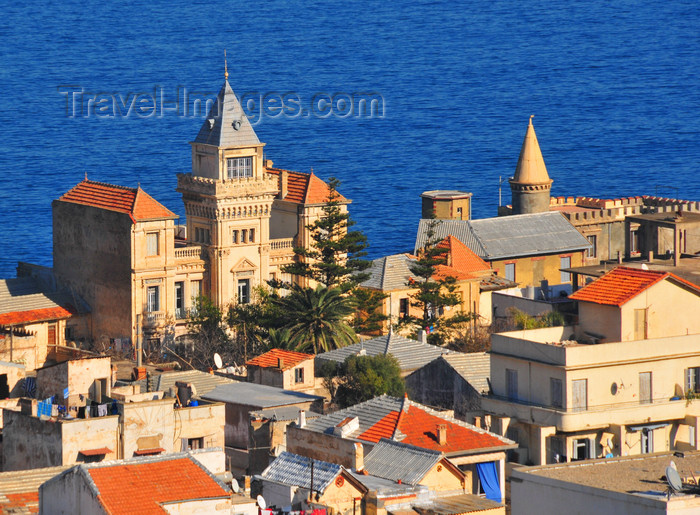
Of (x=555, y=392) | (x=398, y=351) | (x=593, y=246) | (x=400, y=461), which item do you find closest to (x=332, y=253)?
(x=398, y=351)

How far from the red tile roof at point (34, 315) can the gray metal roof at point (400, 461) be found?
4424 cm

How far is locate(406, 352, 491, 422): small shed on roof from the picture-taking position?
7619cm

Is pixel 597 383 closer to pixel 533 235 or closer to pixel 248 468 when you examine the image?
pixel 248 468

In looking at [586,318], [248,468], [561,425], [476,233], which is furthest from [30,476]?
[476,233]

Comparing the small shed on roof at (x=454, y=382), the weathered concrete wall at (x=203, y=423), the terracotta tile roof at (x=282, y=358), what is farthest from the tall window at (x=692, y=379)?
the weathered concrete wall at (x=203, y=423)

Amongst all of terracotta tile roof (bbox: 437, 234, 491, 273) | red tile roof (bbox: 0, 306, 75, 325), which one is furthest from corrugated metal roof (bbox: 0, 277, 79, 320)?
terracotta tile roof (bbox: 437, 234, 491, 273)

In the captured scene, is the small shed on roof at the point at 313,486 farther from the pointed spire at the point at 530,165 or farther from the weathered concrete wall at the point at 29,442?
the pointed spire at the point at 530,165

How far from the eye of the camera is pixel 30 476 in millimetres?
52656

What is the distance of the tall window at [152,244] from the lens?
102m

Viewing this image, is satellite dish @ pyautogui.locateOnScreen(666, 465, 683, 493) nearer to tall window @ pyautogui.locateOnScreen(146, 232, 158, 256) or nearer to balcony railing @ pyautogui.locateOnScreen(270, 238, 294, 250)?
tall window @ pyautogui.locateOnScreen(146, 232, 158, 256)

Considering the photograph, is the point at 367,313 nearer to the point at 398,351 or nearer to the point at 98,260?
the point at 98,260

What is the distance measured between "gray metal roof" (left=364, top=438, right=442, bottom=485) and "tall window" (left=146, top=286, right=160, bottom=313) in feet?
142

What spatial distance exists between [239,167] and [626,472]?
2244 inches

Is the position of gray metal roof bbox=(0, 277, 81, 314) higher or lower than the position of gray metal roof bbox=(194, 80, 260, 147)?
lower
